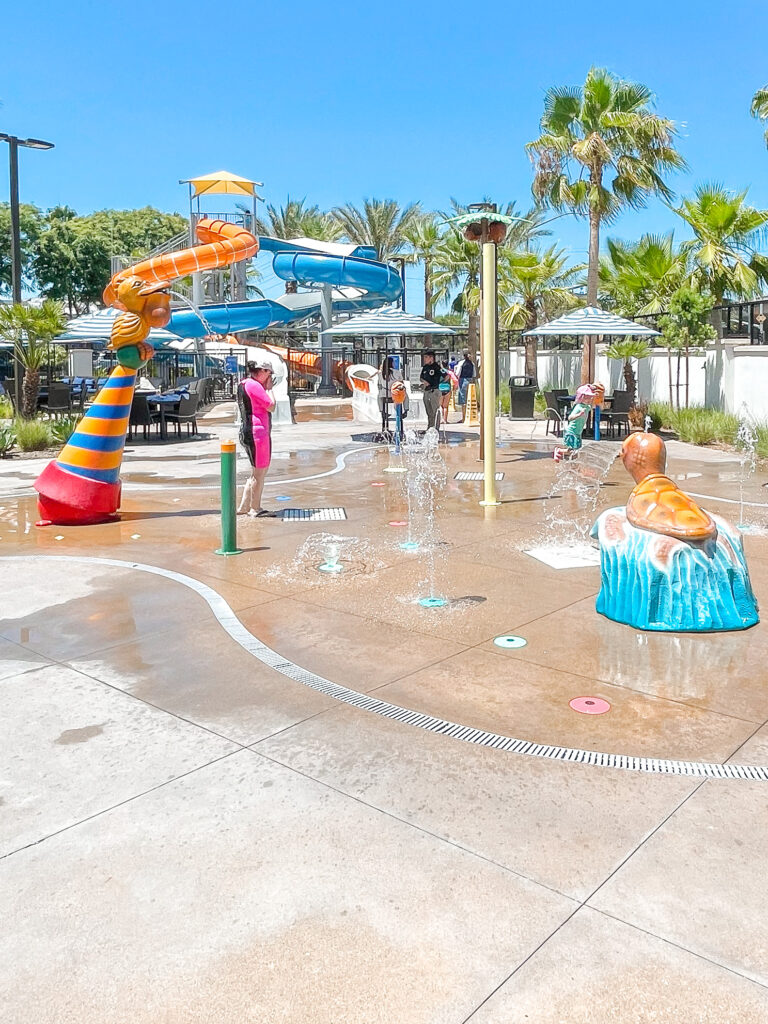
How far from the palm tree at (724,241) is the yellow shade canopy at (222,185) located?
18.9m

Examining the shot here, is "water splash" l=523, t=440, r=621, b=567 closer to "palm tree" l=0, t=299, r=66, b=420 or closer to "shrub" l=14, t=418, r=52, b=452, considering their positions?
"shrub" l=14, t=418, r=52, b=452

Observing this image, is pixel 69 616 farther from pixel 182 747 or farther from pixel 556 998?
pixel 556 998

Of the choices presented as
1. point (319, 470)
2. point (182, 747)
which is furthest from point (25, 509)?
point (182, 747)

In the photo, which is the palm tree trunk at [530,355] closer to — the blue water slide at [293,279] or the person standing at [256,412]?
the blue water slide at [293,279]

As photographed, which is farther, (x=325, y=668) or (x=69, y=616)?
(x=69, y=616)

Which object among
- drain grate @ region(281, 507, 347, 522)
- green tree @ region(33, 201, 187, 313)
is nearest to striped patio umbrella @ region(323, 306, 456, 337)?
drain grate @ region(281, 507, 347, 522)

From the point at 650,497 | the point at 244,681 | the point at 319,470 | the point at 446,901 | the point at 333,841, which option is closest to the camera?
the point at 446,901

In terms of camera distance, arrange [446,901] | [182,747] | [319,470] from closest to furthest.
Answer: [446,901]
[182,747]
[319,470]

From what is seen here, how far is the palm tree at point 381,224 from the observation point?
45.8 m

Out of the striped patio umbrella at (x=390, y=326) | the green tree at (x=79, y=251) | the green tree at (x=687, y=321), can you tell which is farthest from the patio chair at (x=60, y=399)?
the green tree at (x=79, y=251)

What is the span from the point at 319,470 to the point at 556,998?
11566 millimetres

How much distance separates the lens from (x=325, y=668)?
5184 millimetres

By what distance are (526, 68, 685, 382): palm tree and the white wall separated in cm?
157

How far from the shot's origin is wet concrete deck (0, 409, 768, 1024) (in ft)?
8.54
